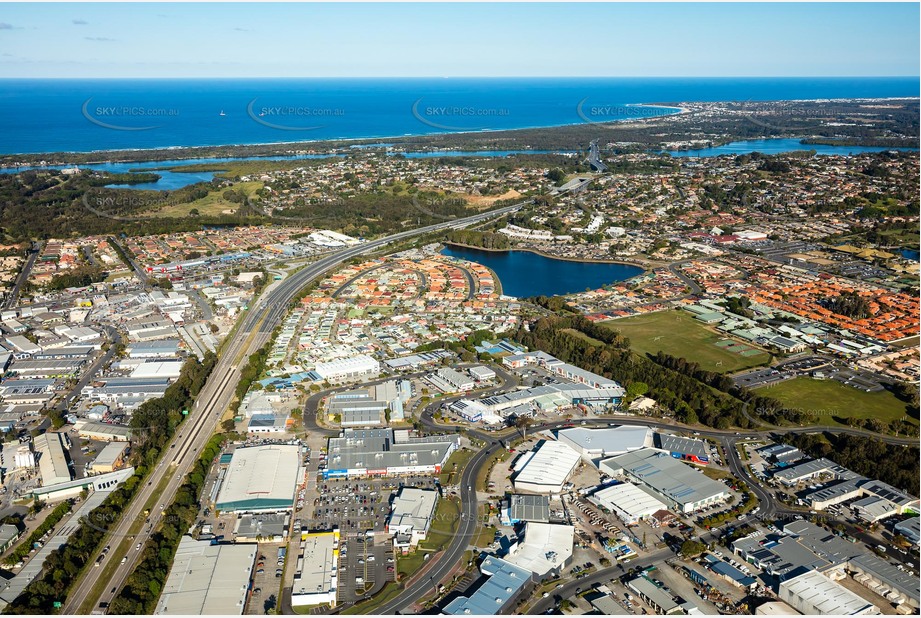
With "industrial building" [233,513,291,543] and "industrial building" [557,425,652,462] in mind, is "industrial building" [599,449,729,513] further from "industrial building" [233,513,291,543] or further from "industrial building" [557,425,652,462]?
"industrial building" [233,513,291,543]

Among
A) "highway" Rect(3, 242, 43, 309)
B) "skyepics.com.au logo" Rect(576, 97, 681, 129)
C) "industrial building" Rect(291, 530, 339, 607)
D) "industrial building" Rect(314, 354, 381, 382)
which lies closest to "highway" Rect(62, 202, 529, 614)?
"industrial building" Rect(314, 354, 381, 382)

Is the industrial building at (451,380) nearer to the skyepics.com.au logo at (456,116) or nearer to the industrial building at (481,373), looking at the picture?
the industrial building at (481,373)

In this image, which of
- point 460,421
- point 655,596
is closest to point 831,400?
point 460,421

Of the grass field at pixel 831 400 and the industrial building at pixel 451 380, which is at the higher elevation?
the industrial building at pixel 451 380

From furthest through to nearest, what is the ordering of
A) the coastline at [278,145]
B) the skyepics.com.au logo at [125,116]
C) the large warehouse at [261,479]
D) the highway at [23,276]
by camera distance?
the skyepics.com.au logo at [125,116] < the coastline at [278,145] < the highway at [23,276] < the large warehouse at [261,479]

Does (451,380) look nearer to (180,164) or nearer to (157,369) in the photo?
(157,369)

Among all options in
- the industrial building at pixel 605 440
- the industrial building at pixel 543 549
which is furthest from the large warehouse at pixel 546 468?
the industrial building at pixel 543 549

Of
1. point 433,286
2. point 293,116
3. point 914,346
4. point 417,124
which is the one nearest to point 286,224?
point 433,286
